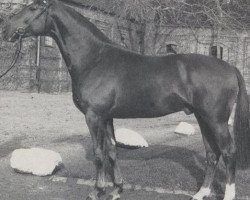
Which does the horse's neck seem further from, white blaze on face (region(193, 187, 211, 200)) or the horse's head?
white blaze on face (region(193, 187, 211, 200))

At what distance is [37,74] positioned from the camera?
24203 millimetres

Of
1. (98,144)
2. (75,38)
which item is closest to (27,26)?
(75,38)

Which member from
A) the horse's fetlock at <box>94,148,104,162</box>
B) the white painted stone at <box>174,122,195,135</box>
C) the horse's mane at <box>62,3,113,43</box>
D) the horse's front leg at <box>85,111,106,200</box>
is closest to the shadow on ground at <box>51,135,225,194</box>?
the horse's front leg at <box>85,111,106,200</box>

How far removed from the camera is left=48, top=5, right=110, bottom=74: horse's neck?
6.16 meters

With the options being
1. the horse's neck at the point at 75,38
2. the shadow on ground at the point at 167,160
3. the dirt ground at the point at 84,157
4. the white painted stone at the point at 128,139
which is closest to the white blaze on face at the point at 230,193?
the dirt ground at the point at 84,157

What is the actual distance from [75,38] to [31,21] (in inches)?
24.6

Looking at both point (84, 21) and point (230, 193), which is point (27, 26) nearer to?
point (84, 21)

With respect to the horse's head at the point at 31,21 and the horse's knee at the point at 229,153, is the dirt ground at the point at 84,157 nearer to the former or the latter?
the horse's knee at the point at 229,153

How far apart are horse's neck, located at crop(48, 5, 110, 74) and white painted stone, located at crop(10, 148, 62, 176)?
6.29 ft

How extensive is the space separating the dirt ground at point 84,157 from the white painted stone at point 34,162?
12cm

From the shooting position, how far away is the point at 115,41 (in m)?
27.9

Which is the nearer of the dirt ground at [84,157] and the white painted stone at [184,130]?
the dirt ground at [84,157]

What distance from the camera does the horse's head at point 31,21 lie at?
19.9 ft

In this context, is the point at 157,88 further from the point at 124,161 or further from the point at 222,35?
the point at 222,35
